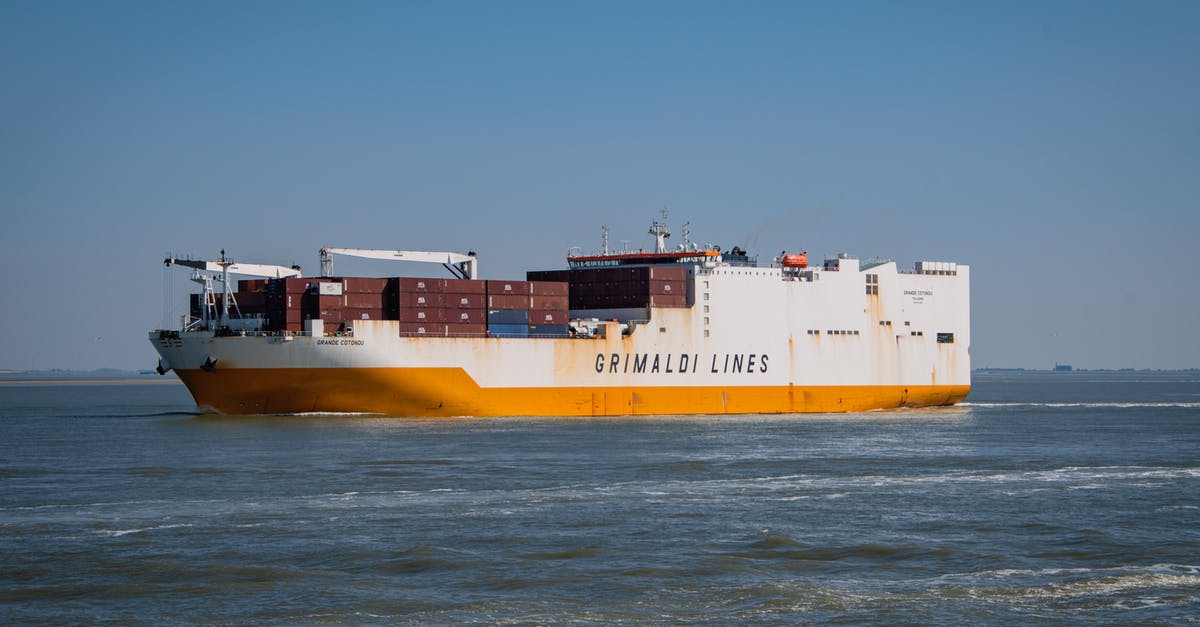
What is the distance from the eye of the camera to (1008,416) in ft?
213

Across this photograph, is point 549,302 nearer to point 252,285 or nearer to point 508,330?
point 508,330

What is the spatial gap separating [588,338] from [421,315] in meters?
7.93

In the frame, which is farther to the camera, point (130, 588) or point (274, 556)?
point (274, 556)

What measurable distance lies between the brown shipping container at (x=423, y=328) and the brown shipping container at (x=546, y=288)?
5.20m

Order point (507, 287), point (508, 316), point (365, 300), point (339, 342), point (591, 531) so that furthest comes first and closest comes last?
point (507, 287), point (508, 316), point (365, 300), point (339, 342), point (591, 531)

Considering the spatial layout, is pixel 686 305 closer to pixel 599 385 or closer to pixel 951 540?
pixel 599 385

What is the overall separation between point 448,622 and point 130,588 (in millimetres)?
5294

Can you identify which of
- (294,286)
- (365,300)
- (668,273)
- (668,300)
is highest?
(668,273)

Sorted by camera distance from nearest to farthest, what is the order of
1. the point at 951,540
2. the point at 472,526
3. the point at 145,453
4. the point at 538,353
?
the point at 951,540, the point at 472,526, the point at 145,453, the point at 538,353

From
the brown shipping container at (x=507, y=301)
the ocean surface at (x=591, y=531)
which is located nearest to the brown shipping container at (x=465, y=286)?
the brown shipping container at (x=507, y=301)

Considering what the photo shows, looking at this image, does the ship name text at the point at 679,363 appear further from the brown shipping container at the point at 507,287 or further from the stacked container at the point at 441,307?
the stacked container at the point at 441,307

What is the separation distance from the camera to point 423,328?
5281 centimetres

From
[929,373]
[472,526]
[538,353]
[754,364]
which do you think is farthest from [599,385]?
[472,526]

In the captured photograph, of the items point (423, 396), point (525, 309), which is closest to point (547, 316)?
point (525, 309)
